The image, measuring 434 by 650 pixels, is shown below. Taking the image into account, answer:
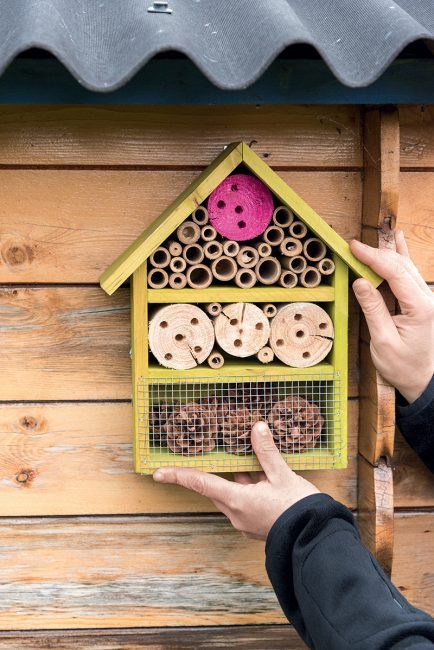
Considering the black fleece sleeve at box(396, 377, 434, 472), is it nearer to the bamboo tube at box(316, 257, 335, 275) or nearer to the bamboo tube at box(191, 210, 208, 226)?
the bamboo tube at box(316, 257, 335, 275)

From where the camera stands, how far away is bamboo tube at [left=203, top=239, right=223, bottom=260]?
1.28 metres

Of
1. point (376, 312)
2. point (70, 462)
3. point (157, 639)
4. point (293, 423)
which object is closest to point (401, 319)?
point (376, 312)

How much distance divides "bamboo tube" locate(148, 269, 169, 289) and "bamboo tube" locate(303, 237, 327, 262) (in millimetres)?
260

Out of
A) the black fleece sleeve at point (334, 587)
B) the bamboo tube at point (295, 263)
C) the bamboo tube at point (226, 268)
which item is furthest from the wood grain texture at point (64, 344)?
the black fleece sleeve at point (334, 587)

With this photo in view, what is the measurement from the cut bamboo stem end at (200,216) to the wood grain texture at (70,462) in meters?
0.42

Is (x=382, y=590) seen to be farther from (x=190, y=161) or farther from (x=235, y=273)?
(x=190, y=161)

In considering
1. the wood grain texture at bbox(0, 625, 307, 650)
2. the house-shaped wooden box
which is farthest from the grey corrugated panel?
the wood grain texture at bbox(0, 625, 307, 650)

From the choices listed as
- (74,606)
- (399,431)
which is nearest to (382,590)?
(399,431)

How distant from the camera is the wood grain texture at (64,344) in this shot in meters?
1.42

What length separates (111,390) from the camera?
4.78 ft

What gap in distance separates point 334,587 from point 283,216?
0.65 metres

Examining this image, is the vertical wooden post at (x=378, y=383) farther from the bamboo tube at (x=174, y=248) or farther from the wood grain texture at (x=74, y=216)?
the bamboo tube at (x=174, y=248)

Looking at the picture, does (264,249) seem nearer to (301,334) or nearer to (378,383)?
(301,334)

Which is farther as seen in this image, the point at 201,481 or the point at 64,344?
the point at 64,344
